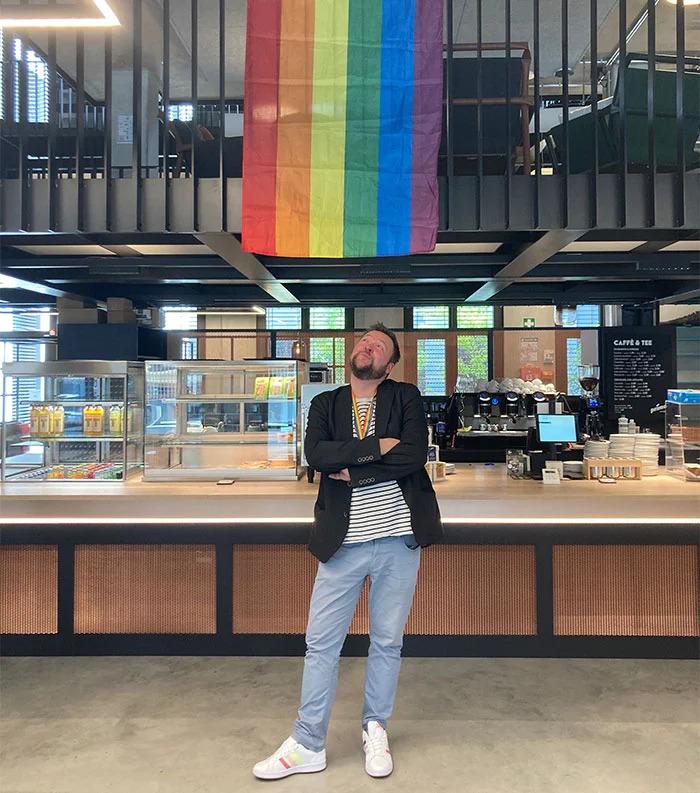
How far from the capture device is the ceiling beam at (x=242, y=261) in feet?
13.0

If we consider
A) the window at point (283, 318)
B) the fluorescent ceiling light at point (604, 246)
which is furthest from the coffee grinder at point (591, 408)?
the window at point (283, 318)

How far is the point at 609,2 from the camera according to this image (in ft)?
22.0

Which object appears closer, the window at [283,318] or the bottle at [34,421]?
the bottle at [34,421]

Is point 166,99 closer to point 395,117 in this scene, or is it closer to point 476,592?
point 395,117

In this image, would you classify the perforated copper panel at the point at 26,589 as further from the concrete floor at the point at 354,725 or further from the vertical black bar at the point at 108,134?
the vertical black bar at the point at 108,134

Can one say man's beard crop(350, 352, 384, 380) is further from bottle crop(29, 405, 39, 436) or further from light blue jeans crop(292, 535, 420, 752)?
bottle crop(29, 405, 39, 436)

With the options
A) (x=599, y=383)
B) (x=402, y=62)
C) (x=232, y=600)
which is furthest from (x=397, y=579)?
(x=599, y=383)

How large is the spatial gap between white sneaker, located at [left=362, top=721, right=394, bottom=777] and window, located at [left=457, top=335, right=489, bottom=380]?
6.50m

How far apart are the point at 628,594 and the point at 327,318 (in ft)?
24.8

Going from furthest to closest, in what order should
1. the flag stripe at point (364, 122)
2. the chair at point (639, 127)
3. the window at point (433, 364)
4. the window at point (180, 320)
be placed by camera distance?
1. the window at point (180, 320)
2. the window at point (433, 364)
3. the chair at point (639, 127)
4. the flag stripe at point (364, 122)

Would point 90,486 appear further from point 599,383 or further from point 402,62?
point 599,383

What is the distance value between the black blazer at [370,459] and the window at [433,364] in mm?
6102

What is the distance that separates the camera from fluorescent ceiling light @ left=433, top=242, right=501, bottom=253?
4.45 metres

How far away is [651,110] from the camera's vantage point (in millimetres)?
3596
